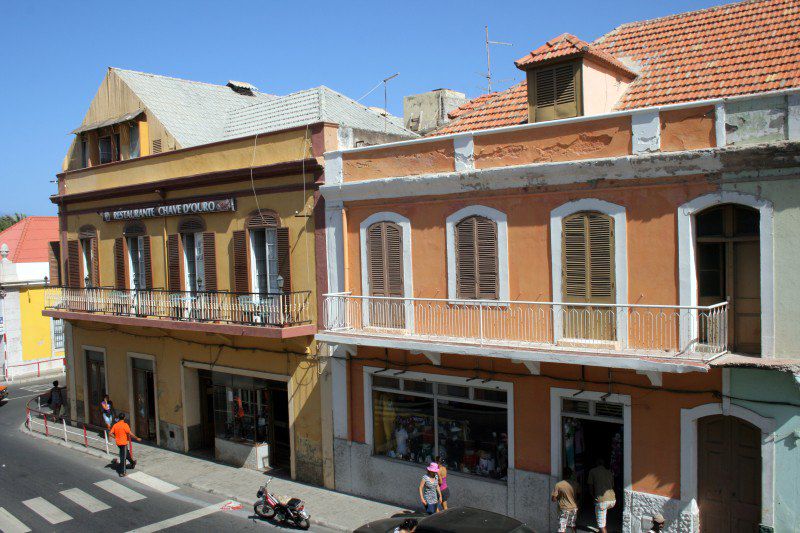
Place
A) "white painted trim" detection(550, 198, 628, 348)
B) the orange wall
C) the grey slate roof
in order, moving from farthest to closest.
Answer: the grey slate roof < "white painted trim" detection(550, 198, 628, 348) < the orange wall

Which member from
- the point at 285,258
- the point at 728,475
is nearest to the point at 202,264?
the point at 285,258

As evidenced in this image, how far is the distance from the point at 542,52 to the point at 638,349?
6.19m

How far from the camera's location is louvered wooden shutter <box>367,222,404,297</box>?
15.1m

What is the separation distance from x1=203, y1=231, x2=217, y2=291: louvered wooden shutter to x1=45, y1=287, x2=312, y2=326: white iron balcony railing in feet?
1.11

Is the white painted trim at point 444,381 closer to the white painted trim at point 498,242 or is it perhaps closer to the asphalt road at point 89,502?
the white painted trim at point 498,242

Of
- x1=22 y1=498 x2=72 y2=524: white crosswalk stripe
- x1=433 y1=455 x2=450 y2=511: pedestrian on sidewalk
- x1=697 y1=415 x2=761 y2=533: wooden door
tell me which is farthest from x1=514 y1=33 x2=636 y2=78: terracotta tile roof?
x1=22 y1=498 x2=72 y2=524: white crosswalk stripe

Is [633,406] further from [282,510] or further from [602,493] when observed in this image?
[282,510]

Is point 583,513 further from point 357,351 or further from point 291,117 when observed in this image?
point 291,117

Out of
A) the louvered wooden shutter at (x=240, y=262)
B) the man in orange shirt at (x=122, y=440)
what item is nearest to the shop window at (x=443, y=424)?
the louvered wooden shutter at (x=240, y=262)

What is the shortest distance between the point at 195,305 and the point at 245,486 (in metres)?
4.94

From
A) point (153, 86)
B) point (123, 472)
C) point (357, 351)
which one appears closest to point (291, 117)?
point (153, 86)

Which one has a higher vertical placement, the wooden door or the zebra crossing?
the wooden door

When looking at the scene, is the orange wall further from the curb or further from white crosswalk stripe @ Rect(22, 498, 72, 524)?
white crosswalk stripe @ Rect(22, 498, 72, 524)

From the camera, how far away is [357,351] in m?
15.9
